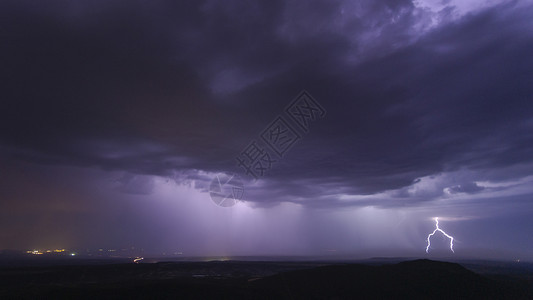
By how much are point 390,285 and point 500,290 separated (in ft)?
62.1

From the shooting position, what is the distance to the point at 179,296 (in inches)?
1665

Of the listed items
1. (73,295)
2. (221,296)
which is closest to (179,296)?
(221,296)

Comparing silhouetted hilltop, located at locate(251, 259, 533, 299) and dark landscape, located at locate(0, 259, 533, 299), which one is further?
silhouetted hilltop, located at locate(251, 259, 533, 299)

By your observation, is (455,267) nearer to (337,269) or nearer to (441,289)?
(441,289)

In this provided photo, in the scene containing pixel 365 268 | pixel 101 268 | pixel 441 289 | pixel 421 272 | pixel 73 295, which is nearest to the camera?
pixel 73 295

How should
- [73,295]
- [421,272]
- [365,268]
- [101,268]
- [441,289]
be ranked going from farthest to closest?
[101,268], [365,268], [421,272], [441,289], [73,295]

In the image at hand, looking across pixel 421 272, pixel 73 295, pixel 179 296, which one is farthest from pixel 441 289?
pixel 73 295

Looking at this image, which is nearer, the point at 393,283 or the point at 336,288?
the point at 336,288

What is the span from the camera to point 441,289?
151 ft

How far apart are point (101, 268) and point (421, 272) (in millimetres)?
83419

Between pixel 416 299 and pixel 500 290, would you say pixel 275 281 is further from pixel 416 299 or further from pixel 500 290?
pixel 500 290

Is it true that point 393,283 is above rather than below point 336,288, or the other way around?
above

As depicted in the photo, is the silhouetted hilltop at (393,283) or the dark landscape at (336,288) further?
the silhouetted hilltop at (393,283)

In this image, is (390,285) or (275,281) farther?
(275,281)
